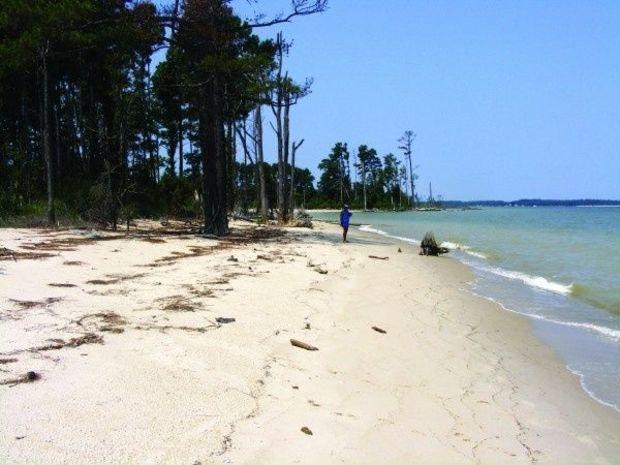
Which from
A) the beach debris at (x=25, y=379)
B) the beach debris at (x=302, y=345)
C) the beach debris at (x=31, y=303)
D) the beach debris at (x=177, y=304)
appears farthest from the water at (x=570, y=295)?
the beach debris at (x=31, y=303)

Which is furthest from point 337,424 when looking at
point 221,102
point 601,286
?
point 221,102

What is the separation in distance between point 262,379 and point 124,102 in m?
15.2

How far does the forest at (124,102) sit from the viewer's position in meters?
14.6

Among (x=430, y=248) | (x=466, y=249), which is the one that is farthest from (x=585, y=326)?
(x=466, y=249)

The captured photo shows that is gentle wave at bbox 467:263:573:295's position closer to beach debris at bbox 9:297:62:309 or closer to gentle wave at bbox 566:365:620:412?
gentle wave at bbox 566:365:620:412

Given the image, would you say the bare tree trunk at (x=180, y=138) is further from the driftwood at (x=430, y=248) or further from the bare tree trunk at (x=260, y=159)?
the driftwood at (x=430, y=248)

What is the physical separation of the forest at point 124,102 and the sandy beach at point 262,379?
8.54m

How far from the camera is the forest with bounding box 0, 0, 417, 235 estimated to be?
47.8 ft

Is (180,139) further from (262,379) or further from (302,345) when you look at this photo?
(262,379)

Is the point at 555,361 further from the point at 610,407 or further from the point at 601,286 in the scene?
the point at 601,286

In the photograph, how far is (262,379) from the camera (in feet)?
13.1

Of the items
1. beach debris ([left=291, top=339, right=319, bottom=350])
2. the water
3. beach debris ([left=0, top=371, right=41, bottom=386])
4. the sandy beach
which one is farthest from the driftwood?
beach debris ([left=0, top=371, right=41, bottom=386])

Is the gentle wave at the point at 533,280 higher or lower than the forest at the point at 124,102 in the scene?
lower

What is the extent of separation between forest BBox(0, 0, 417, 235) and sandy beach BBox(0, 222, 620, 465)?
8.54m
